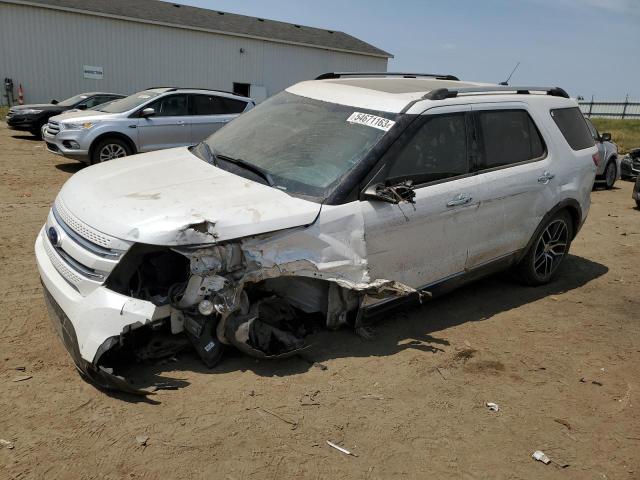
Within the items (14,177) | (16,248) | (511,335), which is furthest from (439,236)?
(14,177)

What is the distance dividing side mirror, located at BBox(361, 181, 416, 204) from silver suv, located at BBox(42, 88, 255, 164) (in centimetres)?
810

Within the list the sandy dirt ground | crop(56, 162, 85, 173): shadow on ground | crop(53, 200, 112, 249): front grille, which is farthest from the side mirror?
crop(56, 162, 85, 173): shadow on ground

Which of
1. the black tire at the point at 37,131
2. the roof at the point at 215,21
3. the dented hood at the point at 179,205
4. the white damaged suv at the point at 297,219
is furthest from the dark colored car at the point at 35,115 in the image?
the dented hood at the point at 179,205

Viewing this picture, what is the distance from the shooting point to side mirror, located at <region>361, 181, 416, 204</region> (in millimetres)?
3951

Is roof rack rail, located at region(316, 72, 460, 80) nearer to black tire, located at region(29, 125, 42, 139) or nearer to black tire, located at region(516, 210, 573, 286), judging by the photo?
black tire, located at region(516, 210, 573, 286)

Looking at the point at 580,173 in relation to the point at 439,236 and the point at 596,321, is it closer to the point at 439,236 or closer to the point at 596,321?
the point at 596,321

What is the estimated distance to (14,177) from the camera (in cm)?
962

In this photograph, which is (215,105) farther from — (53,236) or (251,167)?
(53,236)

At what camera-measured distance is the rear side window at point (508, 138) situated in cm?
487

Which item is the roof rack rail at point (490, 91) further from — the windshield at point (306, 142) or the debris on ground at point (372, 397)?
the debris on ground at point (372, 397)

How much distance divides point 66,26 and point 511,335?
24.8 metres

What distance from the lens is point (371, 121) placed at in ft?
14.1

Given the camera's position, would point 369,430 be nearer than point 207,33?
Yes

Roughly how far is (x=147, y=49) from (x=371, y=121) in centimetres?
2480
